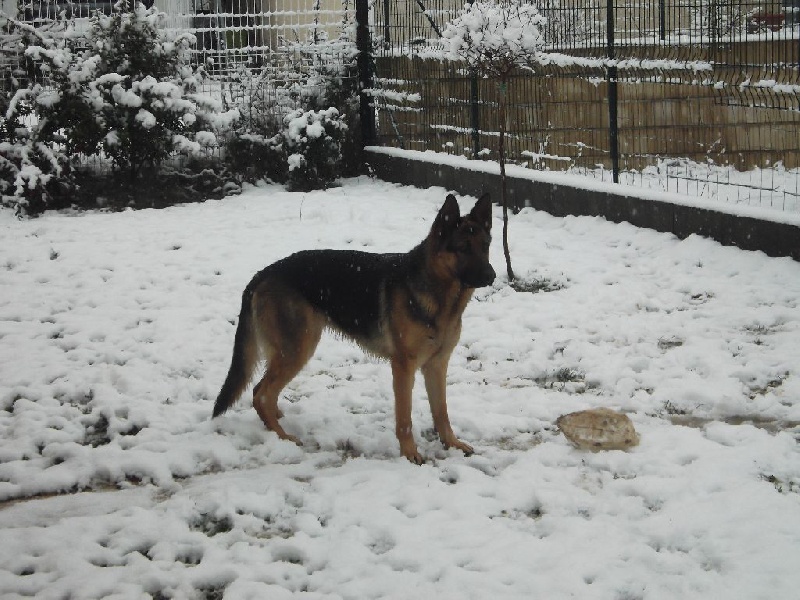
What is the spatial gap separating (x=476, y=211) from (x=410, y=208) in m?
5.86

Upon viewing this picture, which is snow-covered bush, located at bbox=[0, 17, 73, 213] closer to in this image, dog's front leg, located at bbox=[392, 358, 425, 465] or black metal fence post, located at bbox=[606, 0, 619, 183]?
black metal fence post, located at bbox=[606, 0, 619, 183]

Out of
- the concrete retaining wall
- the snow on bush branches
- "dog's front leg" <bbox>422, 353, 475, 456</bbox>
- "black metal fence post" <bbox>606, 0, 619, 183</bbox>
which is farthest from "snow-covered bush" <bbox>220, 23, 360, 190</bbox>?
"dog's front leg" <bbox>422, 353, 475, 456</bbox>

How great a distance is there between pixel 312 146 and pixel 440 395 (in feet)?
25.8

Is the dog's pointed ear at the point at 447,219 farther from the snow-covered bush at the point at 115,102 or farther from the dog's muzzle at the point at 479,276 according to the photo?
the snow-covered bush at the point at 115,102

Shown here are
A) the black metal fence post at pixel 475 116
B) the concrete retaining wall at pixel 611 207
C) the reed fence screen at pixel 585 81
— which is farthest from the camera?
the black metal fence post at pixel 475 116

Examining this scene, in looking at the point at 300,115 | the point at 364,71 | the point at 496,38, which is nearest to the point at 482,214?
the point at 496,38

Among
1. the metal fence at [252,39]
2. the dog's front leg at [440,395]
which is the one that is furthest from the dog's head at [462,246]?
the metal fence at [252,39]

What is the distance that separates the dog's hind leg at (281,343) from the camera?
178 inches

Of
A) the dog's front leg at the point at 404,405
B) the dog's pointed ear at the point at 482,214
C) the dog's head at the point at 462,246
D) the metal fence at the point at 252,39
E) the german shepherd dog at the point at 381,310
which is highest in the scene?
the metal fence at the point at 252,39

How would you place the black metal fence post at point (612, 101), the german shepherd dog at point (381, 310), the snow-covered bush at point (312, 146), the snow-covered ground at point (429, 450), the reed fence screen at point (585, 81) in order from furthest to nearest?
the snow-covered bush at point (312, 146) → the black metal fence post at point (612, 101) → the reed fence screen at point (585, 81) → the german shepherd dog at point (381, 310) → the snow-covered ground at point (429, 450)

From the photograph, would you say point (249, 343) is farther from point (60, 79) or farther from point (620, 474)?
point (60, 79)

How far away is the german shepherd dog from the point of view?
13.9 feet

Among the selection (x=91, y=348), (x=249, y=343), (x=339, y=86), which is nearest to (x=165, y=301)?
(x=91, y=348)

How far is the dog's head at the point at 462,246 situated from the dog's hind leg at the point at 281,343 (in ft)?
2.59
